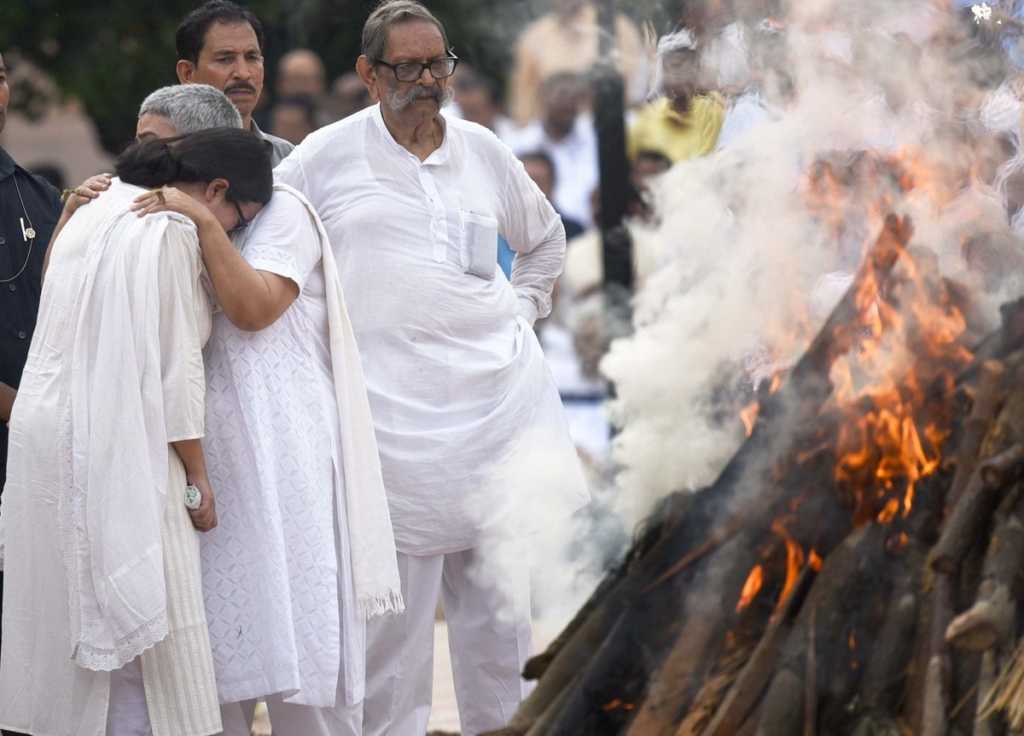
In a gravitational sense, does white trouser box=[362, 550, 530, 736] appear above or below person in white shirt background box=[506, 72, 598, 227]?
below

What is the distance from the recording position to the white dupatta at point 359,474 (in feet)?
16.4

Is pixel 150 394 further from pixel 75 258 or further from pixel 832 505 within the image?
pixel 832 505

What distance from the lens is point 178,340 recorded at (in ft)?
15.5

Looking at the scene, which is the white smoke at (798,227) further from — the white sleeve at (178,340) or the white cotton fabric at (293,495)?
the white sleeve at (178,340)

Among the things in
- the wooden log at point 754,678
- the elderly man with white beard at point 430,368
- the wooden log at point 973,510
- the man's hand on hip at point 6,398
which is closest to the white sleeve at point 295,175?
the elderly man with white beard at point 430,368

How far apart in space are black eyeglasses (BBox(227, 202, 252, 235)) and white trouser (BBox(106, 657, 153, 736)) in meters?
1.19

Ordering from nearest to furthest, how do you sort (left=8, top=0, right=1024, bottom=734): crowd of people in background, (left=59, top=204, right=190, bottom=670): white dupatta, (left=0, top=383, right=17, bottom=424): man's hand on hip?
1. (left=59, top=204, right=190, bottom=670): white dupatta
2. (left=8, top=0, right=1024, bottom=734): crowd of people in background
3. (left=0, top=383, right=17, bottom=424): man's hand on hip

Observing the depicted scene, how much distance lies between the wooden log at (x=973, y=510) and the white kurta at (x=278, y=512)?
1630 millimetres

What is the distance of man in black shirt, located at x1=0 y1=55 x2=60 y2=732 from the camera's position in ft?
18.9

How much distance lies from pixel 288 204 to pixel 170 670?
51.0 inches

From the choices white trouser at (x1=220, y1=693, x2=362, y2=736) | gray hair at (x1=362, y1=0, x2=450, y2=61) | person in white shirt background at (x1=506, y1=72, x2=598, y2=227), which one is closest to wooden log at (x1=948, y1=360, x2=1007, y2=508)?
white trouser at (x1=220, y1=693, x2=362, y2=736)

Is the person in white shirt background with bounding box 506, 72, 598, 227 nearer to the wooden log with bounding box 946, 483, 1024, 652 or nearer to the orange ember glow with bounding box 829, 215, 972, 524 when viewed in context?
the orange ember glow with bounding box 829, 215, 972, 524

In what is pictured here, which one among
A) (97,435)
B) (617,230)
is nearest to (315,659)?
(97,435)

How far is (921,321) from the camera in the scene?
4.60 metres
